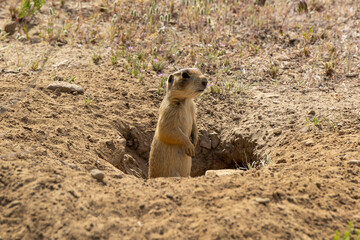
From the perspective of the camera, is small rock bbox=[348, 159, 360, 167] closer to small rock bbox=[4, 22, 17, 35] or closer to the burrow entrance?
the burrow entrance

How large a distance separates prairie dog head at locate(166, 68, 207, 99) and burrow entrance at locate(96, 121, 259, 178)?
3.78 feet

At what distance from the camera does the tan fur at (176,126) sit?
4.92 m

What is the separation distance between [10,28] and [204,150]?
446 centimetres

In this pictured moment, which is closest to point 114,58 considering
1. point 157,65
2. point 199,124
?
point 157,65

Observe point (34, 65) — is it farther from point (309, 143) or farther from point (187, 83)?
point (309, 143)

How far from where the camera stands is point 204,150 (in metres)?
6.49

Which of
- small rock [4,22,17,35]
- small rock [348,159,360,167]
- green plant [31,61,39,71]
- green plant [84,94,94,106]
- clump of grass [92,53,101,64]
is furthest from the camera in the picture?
small rock [4,22,17,35]

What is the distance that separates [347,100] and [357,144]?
1.52 meters

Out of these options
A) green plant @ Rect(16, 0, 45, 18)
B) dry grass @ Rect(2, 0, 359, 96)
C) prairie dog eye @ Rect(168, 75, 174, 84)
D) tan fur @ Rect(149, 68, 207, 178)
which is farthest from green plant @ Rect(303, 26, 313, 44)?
green plant @ Rect(16, 0, 45, 18)

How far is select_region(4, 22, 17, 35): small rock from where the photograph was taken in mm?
7809

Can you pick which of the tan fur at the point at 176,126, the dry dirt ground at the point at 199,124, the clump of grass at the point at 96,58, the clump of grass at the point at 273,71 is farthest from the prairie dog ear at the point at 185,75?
the clump of grass at the point at 96,58

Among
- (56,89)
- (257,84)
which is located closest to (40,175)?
(56,89)

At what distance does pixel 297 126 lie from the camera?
5648 millimetres

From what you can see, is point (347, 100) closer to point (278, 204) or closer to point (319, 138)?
point (319, 138)
